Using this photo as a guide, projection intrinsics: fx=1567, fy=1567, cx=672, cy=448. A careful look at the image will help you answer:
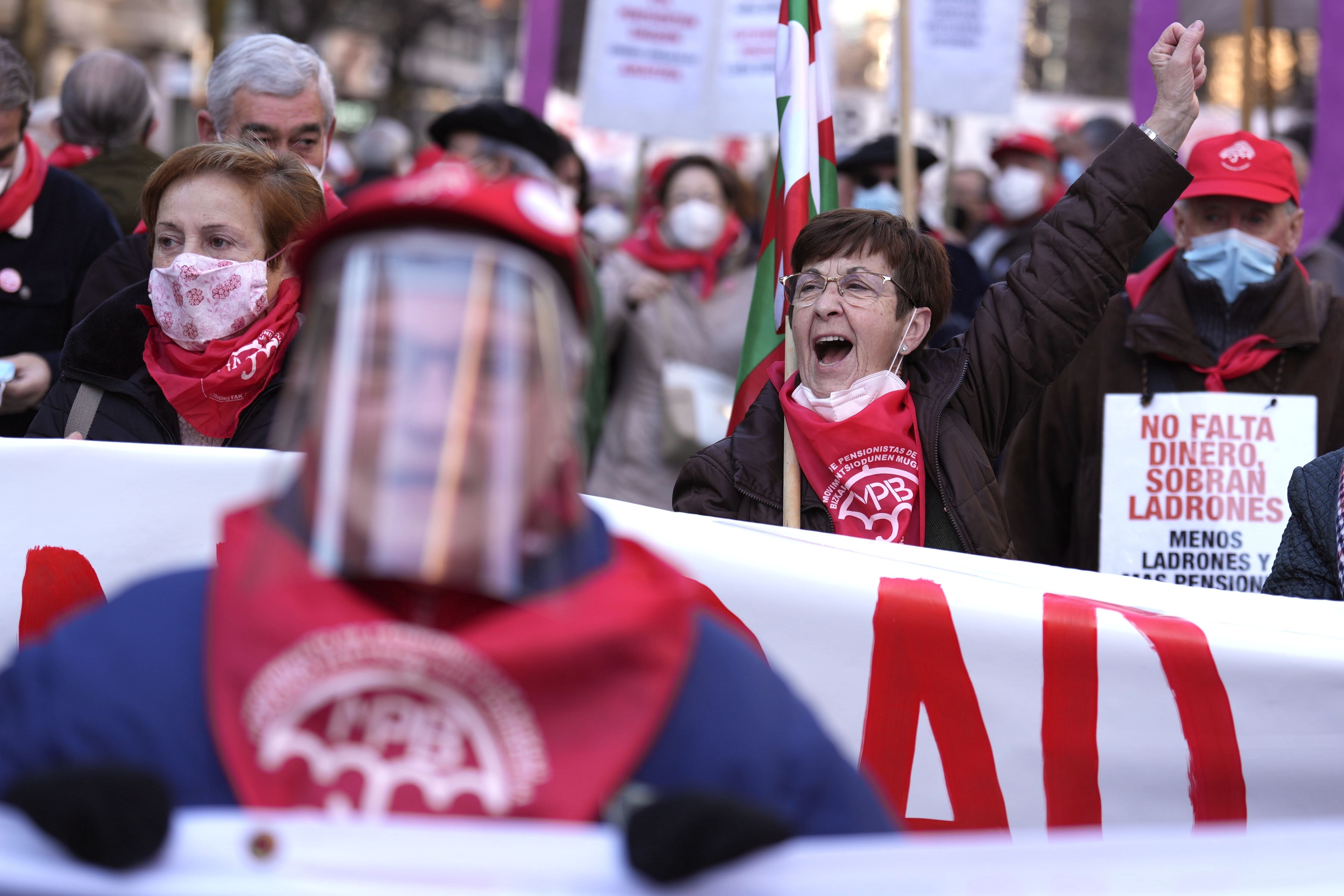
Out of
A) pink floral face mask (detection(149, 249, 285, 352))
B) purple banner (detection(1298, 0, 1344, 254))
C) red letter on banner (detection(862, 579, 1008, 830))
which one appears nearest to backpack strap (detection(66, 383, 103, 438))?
pink floral face mask (detection(149, 249, 285, 352))

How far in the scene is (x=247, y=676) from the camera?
1.62 metres

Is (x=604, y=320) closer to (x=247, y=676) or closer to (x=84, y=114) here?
(x=84, y=114)

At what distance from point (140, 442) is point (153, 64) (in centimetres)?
3372

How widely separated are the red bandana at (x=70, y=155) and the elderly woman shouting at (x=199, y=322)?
301 cm

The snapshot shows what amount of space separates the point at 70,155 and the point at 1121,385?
4.36m

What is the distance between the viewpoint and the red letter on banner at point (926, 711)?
9.93 feet

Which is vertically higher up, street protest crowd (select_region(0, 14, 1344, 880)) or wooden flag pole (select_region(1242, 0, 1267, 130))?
wooden flag pole (select_region(1242, 0, 1267, 130))

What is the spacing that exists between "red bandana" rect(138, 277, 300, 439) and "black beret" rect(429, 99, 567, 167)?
2.83 m

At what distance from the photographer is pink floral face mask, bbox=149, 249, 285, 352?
131 inches

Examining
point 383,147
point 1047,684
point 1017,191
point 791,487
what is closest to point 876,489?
point 791,487

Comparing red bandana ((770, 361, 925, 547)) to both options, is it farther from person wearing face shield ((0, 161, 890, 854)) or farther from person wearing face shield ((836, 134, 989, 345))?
person wearing face shield ((836, 134, 989, 345))

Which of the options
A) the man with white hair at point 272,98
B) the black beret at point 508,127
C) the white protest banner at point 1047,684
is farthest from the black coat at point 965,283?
the white protest banner at point 1047,684

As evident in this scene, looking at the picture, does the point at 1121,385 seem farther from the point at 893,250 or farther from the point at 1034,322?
the point at 893,250

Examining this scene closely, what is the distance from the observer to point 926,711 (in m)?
3.05
